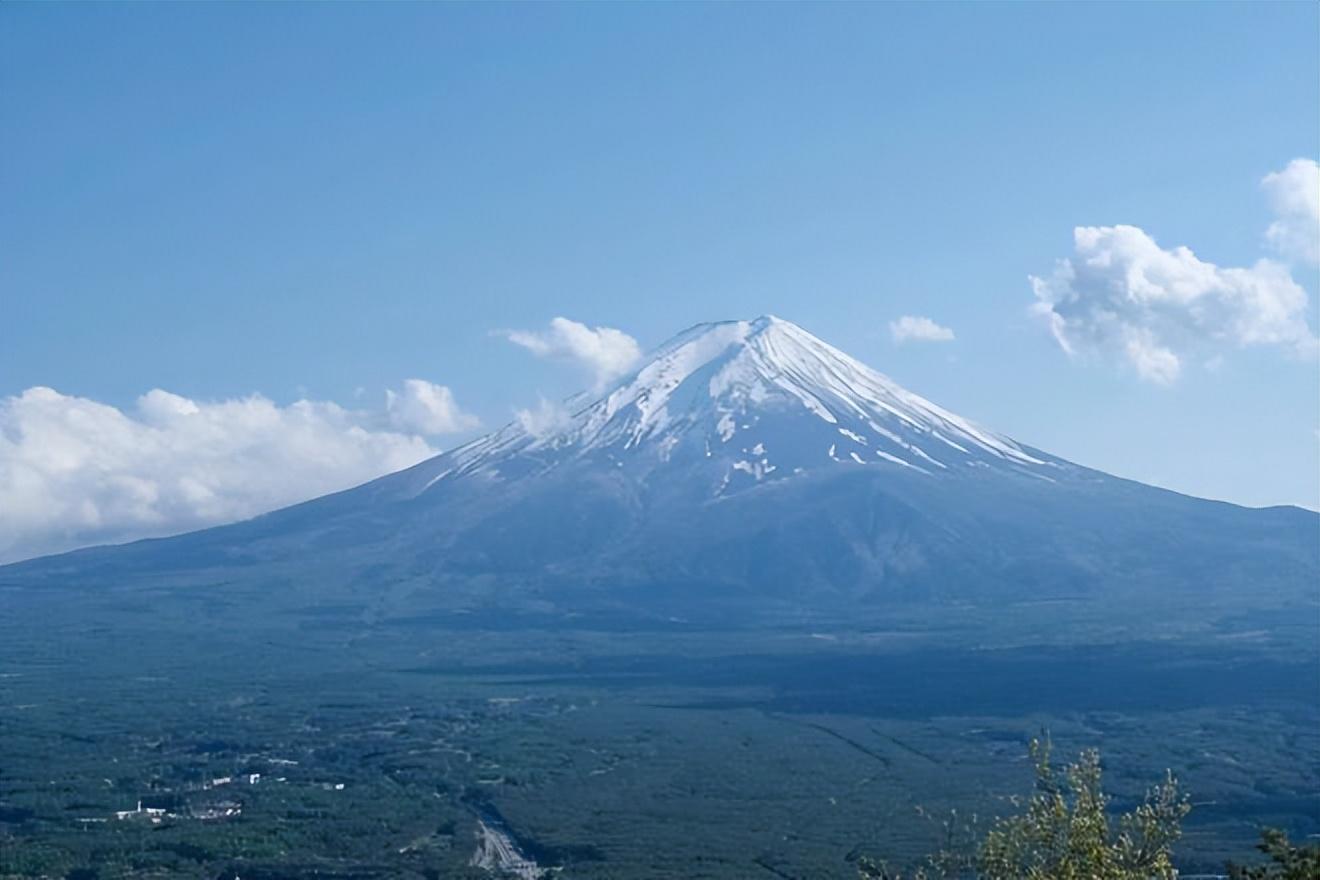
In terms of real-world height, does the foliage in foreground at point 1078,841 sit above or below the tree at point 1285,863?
above

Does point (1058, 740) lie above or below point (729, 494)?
below

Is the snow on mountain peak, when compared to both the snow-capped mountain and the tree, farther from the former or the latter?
the tree

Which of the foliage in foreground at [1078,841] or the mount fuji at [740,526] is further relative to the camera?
the mount fuji at [740,526]

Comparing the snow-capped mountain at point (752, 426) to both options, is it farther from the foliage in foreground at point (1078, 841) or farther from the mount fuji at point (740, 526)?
the foliage in foreground at point (1078, 841)

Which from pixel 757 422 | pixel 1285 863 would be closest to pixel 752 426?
pixel 757 422

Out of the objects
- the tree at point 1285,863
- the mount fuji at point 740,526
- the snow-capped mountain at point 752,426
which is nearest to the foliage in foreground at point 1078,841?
the tree at point 1285,863

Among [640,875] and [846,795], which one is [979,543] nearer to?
[846,795]

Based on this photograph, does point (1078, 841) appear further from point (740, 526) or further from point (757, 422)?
point (757, 422)

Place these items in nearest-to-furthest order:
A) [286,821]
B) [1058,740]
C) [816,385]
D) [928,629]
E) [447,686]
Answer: [286,821] < [1058,740] < [447,686] < [928,629] < [816,385]

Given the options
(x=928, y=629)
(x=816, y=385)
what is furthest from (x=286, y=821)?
(x=816, y=385)
